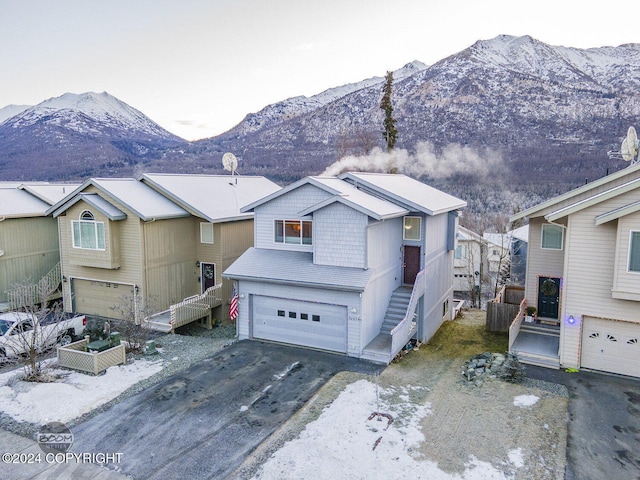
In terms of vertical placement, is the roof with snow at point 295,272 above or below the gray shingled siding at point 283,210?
below

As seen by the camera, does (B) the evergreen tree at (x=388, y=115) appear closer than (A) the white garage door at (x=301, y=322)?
No

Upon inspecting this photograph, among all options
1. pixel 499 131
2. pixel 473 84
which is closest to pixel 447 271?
pixel 499 131

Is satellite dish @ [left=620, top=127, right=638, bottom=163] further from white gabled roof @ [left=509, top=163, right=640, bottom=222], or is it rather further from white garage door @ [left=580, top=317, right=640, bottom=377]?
white garage door @ [left=580, top=317, right=640, bottom=377]

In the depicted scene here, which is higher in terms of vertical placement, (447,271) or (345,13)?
(345,13)

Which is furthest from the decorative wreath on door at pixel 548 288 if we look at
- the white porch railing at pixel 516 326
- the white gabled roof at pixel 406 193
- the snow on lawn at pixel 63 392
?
the snow on lawn at pixel 63 392

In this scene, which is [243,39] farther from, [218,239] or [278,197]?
[278,197]

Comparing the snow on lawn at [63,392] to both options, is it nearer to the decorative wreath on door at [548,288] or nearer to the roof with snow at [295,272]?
the roof with snow at [295,272]
